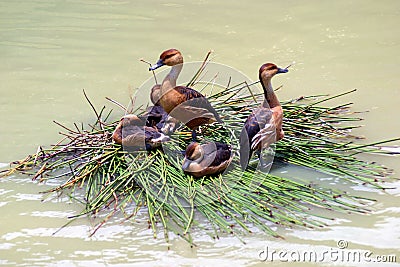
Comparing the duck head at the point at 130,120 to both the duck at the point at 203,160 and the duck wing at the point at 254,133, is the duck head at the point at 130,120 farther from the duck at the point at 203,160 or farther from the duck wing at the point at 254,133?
the duck wing at the point at 254,133

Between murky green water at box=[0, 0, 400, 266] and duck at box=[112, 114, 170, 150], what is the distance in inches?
14.1

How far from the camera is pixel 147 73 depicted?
13.2 feet

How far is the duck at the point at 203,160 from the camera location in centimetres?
261

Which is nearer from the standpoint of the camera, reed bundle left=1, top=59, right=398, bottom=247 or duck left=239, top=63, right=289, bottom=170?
reed bundle left=1, top=59, right=398, bottom=247

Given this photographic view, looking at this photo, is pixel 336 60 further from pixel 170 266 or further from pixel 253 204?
pixel 170 266

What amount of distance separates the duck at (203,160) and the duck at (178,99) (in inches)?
5.6

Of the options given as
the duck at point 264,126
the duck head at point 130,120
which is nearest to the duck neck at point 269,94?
the duck at point 264,126

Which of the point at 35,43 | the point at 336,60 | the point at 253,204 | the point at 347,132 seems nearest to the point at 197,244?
the point at 253,204

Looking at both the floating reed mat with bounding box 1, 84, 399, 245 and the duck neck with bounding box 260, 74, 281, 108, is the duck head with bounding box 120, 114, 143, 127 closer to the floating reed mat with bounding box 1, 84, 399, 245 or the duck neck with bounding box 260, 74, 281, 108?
the floating reed mat with bounding box 1, 84, 399, 245

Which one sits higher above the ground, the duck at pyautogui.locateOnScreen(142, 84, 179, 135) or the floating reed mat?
the duck at pyautogui.locateOnScreen(142, 84, 179, 135)

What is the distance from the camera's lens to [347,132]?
3129 millimetres

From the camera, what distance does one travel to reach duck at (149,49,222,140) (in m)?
2.69

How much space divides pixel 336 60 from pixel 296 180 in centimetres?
161

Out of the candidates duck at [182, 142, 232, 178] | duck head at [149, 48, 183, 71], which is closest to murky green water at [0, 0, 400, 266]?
duck at [182, 142, 232, 178]
